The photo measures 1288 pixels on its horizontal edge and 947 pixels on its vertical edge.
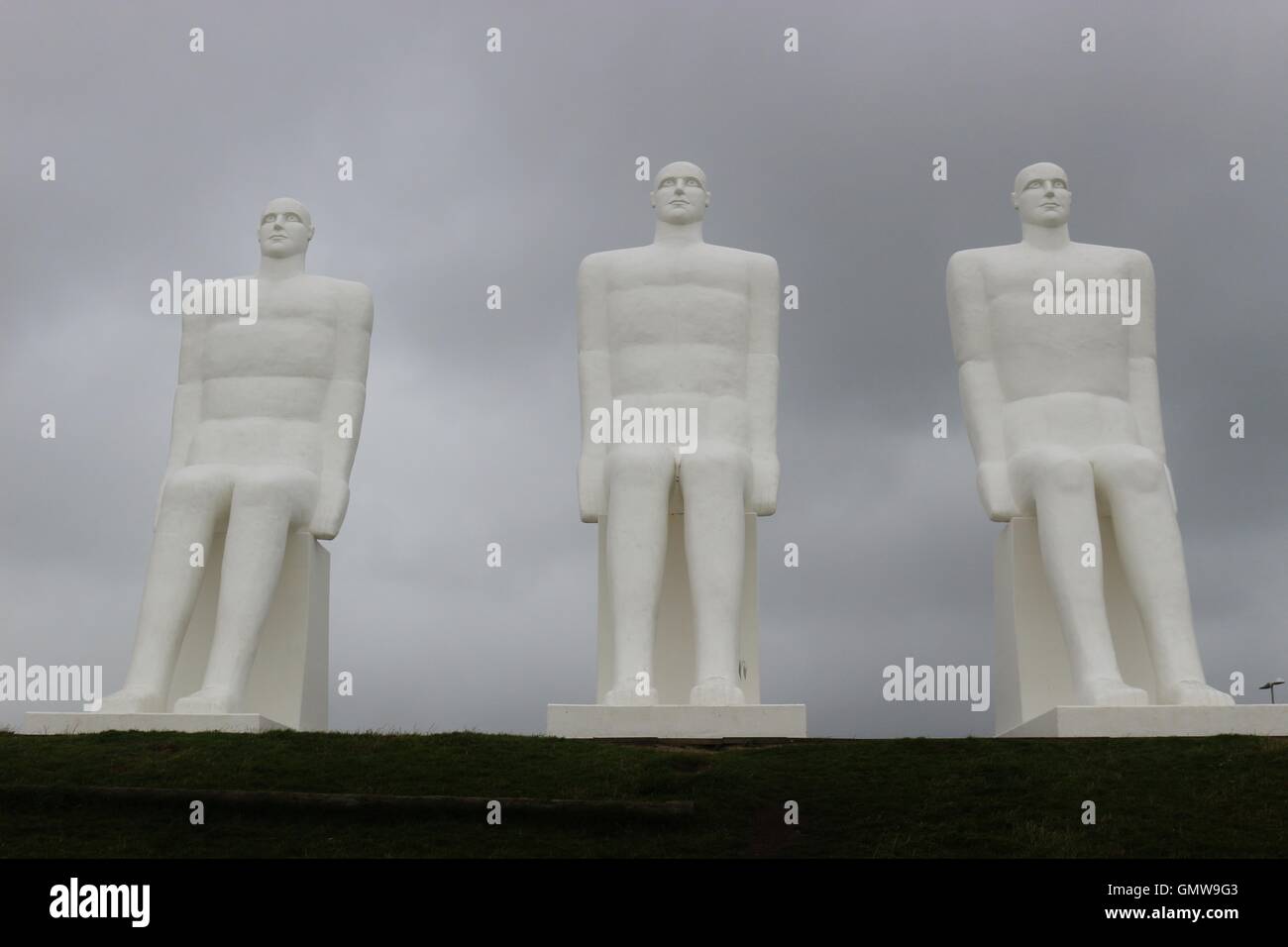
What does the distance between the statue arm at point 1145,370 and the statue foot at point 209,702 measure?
7.94 m

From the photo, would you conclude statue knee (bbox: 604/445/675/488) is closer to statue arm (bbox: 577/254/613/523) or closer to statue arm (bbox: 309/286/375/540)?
statue arm (bbox: 577/254/613/523)

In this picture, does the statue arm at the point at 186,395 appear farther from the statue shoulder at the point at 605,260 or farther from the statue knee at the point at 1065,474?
the statue knee at the point at 1065,474

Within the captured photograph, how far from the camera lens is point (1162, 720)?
15.2 meters

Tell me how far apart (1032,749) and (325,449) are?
6751 millimetres

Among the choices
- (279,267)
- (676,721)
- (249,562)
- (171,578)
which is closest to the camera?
(676,721)

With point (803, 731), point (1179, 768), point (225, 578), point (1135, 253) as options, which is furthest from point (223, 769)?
point (1135, 253)

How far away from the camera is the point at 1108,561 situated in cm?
1717

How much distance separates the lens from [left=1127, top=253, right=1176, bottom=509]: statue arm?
17172mm

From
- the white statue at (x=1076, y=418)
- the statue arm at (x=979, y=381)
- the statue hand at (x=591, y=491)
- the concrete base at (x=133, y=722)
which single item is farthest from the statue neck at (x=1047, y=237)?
the concrete base at (x=133, y=722)

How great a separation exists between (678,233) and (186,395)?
15.1 ft

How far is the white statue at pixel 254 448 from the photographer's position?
1664cm

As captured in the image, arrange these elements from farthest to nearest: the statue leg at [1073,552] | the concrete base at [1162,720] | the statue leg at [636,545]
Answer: the statue leg at [636,545] < the statue leg at [1073,552] < the concrete base at [1162,720]

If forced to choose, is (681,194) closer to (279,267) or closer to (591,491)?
(591,491)

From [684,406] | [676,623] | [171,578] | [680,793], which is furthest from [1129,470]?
[171,578]
